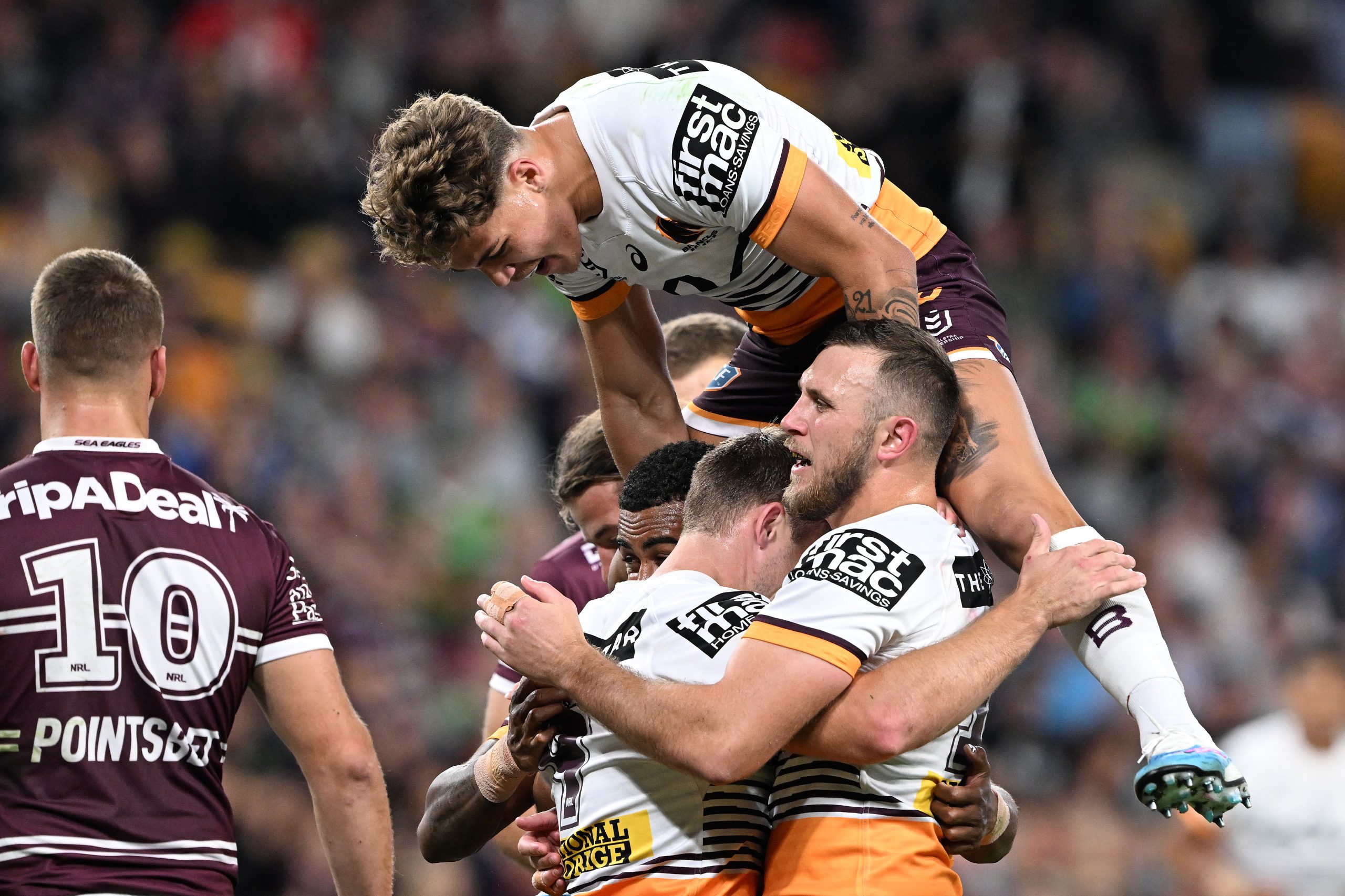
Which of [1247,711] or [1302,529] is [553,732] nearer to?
[1247,711]

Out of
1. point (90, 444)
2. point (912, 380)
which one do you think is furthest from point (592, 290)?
point (90, 444)

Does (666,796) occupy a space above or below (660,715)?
below

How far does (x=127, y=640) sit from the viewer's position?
405 cm

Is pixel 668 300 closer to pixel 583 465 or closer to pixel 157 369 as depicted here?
pixel 583 465

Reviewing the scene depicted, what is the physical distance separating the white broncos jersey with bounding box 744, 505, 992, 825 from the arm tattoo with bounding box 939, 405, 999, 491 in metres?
0.25

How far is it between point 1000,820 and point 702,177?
6.37 feet

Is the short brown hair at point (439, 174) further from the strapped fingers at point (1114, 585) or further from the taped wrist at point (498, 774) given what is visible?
the strapped fingers at point (1114, 585)

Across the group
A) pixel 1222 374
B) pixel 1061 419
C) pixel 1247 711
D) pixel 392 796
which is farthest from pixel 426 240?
pixel 1222 374

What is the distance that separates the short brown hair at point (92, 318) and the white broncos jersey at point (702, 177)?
1.20m

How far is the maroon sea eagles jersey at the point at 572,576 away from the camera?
576cm

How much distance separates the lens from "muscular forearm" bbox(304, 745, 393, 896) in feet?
14.6

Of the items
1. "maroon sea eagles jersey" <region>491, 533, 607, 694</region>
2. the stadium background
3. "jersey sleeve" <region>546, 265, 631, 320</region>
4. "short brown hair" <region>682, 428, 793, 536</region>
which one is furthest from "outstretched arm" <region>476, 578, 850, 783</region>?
the stadium background

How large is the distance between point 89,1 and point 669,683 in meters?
10.6

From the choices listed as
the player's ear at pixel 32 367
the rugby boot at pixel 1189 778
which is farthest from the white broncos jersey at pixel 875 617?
the player's ear at pixel 32 367
